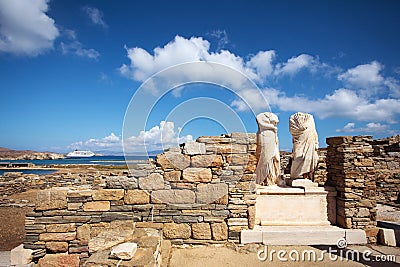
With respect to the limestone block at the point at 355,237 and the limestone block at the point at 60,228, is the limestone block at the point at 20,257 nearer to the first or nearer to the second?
the limestone block at the point at 60,228

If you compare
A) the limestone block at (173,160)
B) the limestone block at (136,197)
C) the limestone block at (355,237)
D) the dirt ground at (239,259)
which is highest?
the limestone block at (173,160)

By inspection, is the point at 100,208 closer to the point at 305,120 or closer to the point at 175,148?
the point at 175,148

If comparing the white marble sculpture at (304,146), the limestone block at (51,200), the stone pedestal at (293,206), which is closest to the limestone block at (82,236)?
the limestone block at (51,200)

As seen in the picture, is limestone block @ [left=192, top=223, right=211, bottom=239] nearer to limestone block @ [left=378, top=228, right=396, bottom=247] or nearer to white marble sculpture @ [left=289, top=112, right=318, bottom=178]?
white marble sculpture @ [left=289, top=112, right=318, bottom=178]

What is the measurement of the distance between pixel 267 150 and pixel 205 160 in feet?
6.25

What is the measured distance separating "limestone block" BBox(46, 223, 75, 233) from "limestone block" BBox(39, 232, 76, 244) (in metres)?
0.06

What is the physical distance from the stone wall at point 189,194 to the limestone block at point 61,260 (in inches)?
24.2

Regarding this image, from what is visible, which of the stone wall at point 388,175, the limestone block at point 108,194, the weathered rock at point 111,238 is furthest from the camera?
the stone wall at point 388,175

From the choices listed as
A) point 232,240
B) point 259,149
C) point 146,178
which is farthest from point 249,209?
point 146,178

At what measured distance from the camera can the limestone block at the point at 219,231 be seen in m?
4.65

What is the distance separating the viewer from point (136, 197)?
4.55 metres

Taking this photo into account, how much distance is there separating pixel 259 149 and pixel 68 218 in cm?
430

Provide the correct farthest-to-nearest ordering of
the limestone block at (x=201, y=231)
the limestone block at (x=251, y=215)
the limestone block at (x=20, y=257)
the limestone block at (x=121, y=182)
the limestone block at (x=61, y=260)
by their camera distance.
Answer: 1. the limestone block at (x=251, y=215)
2. the limestone block at (x=201, y=231)
3. the limestone block at (x=121, y=182)
4. the limestone block at (x=61, y=260)
5. the limestone block at (x=20, y=257)

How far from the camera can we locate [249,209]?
4.72 meters
